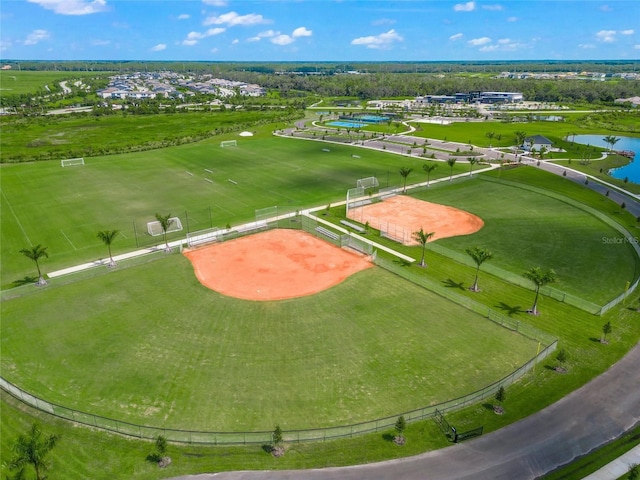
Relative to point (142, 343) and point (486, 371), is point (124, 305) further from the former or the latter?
point (486, 371)

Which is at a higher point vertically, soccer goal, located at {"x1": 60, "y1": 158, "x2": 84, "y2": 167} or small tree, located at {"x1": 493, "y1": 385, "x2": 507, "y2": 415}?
soccer goal, located at {"x1": 60, "y1": 158, "x2": 84, "y2": 167}

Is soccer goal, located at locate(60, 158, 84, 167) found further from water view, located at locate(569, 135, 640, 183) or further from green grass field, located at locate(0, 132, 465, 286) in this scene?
water view, located at locate(569, 135, 640, 183)

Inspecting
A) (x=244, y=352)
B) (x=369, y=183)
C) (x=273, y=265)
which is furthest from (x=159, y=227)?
(x=369, y=183)

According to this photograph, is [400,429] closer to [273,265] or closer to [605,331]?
[605,331]

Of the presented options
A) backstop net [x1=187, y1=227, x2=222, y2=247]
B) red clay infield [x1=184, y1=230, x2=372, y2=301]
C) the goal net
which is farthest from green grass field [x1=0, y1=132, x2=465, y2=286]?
red clay infield [x1=184, y1=230, x2=372, y2=301]

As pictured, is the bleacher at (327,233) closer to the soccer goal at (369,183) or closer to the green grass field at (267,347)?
the green grass field at (267,347)

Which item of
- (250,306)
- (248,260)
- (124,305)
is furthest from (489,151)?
(124,305)
